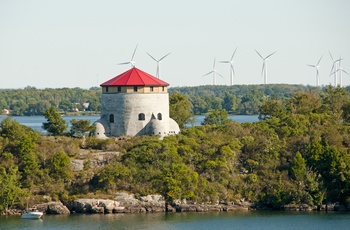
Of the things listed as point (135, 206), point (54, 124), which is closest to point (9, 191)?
point (135, 206)

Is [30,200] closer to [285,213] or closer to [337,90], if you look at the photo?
[285,213]

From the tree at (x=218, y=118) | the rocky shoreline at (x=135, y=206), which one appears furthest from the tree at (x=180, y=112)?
the rocky shoreline at (x=135, y=206)

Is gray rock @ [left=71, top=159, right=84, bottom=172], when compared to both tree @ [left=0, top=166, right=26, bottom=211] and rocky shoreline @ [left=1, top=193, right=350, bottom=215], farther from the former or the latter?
tree @ [left=0, top=166, right=26, bottom=211]

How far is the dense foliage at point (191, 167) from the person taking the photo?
80.4 m

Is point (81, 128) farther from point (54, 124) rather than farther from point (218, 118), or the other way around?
point (218, 118)

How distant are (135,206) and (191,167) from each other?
260 inches

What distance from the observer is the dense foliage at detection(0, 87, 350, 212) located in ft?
264

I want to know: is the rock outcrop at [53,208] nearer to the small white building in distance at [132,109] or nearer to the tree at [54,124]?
the small white building in distance at [132,109]

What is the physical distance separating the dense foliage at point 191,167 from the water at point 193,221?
8.25ft

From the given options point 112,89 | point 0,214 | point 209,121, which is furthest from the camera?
point 209,121

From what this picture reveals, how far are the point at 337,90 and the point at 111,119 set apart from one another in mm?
30878

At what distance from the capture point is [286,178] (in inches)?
3260

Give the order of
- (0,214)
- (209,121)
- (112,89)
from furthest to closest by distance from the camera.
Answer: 1. (209,121)
2. (112,89)
3. (0,214)

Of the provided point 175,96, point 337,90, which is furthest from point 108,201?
point 337,90
